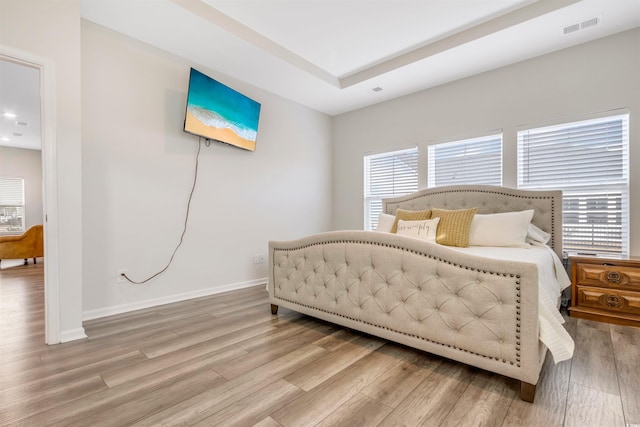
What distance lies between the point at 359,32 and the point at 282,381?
10.1 ft

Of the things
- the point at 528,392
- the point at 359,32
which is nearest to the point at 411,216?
the point at 359,32

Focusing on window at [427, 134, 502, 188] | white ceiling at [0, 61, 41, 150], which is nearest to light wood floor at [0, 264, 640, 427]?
window at [427, 134, 502, 188]

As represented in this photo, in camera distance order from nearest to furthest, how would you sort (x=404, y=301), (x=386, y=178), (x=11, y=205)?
(x=404, y=301)
(x=386, y=178)
(x=11, y=205)

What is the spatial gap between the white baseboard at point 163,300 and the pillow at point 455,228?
92.1 inches

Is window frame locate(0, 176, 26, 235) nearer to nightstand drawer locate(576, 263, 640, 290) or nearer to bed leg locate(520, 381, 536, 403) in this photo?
bed leg locate(520, 381, 536, 403)

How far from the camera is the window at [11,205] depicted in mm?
6898

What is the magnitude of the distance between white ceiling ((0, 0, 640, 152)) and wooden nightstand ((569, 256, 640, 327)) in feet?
6.85

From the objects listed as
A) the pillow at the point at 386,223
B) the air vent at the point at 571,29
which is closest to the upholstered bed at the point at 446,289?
the pillow at the point at 386,223

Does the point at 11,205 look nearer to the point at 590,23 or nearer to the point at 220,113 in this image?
the point at 220,113

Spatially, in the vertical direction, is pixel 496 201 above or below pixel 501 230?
above

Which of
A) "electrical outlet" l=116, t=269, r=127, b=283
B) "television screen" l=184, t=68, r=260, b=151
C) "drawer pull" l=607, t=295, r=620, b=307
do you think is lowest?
"drawer pull" l=607, t=295, r=620, b=307

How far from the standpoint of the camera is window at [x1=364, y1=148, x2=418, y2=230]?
4.27m

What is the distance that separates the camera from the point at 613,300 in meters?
2.52

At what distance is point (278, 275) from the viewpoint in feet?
8.95
